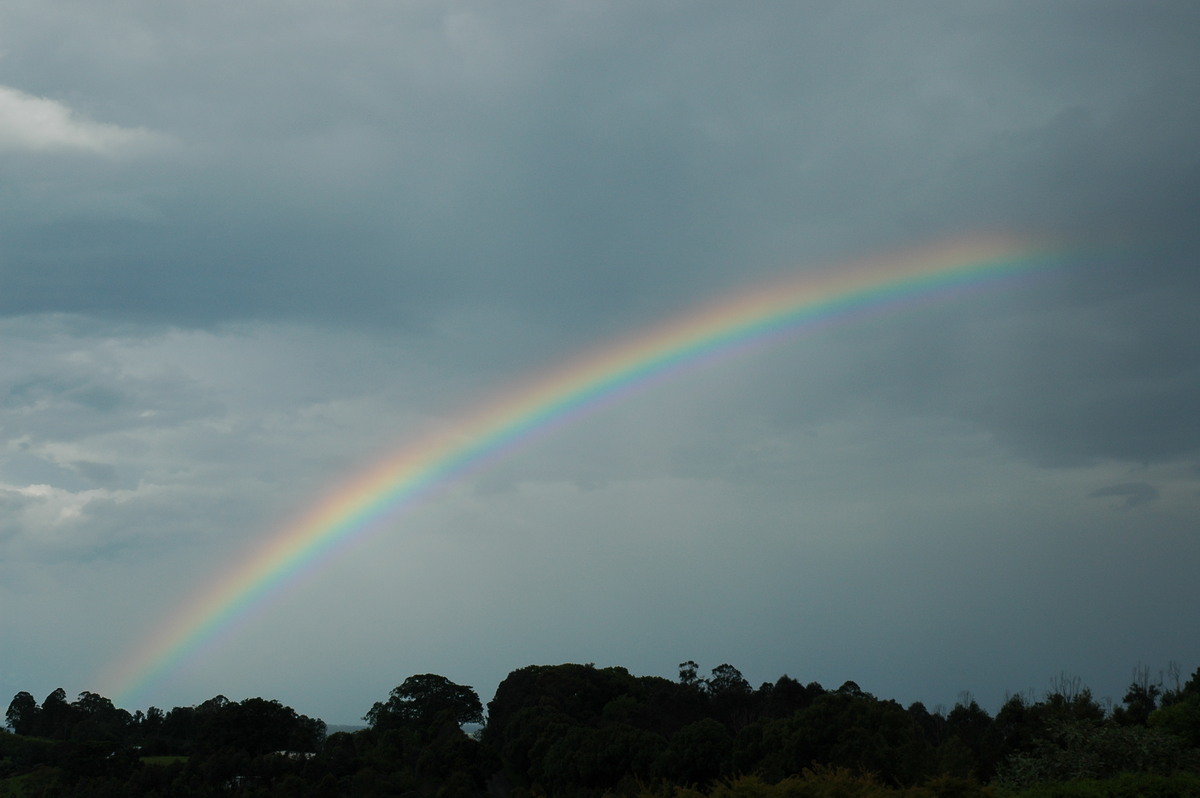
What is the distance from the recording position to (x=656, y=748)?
6144 cm

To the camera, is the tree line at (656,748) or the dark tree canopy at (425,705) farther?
the dark tree canopy at (425,705)

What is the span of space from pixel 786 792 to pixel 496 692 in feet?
291

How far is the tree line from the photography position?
3288cm

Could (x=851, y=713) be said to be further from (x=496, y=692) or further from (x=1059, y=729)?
(x=496, y=692)

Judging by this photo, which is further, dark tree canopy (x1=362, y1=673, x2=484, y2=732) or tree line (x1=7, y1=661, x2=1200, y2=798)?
dark tree canopy (x1=362, y1=673, x2=484, y2=732)

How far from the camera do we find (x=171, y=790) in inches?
2936

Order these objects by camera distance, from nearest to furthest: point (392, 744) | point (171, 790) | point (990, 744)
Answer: point (990, 744)
point (171, 790)
point (392, 744)

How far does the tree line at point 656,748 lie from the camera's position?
32875 mm

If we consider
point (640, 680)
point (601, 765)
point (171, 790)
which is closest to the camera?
point (601, 765)

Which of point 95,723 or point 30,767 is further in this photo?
point 95,723

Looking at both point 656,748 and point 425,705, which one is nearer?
point 656,748

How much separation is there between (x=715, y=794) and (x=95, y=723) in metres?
141

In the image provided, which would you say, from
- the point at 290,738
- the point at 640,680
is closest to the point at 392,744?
the point at 290,738

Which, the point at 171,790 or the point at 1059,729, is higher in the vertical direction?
the point at 1059,729
